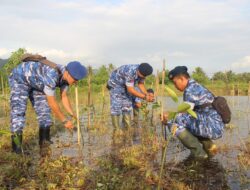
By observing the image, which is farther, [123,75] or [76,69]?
[123,75]

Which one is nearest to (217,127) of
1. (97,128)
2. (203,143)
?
(203,143)

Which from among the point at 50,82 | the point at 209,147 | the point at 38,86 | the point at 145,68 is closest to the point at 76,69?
the point at 50,82

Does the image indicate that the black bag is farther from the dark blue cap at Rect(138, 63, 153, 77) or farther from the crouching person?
the dark blue cap at Rect(138, 63, 153, 77)

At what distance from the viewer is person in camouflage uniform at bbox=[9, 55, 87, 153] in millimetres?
4840

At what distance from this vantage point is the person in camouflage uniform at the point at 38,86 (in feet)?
15.9

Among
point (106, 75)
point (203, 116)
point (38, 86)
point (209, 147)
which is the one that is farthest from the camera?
point (106, 75)

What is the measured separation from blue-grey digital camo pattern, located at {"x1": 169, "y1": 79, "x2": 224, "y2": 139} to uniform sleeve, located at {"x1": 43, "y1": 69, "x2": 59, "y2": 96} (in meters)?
1.96

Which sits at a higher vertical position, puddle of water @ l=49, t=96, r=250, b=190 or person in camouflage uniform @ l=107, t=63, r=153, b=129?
person in camouflage uniform @ l=107, t=63, r=153, b=129

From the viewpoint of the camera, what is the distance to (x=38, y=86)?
5.21m

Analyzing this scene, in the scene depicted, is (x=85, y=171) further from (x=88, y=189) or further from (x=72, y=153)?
(x=72, y=153)

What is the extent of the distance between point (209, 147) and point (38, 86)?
9.51 ft

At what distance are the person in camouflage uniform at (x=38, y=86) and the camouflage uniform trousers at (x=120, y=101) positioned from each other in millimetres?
2082

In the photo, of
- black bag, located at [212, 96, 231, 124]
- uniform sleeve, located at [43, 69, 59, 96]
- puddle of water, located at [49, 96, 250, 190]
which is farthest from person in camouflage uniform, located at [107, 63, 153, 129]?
uniform sleeve, located at [43, 69, 59, 96]

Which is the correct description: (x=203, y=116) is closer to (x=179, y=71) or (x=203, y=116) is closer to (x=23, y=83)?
(x=179, y=71)
